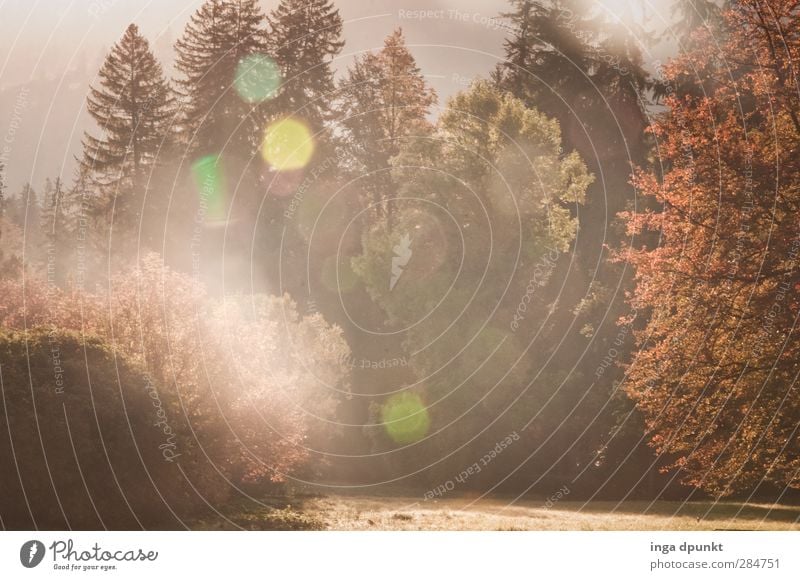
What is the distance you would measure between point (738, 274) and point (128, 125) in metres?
23.7

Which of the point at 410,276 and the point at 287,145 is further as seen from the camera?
the point at 410,276

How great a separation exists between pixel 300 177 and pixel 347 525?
21.1m

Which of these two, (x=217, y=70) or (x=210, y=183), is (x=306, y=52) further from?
(x=210, y=183)

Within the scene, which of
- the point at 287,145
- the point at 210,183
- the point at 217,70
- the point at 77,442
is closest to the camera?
the point at 77,442

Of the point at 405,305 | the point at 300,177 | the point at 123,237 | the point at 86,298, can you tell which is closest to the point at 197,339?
the point at 86,298

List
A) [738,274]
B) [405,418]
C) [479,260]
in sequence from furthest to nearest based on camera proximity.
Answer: [479,260] < [405,418] < [738,274]

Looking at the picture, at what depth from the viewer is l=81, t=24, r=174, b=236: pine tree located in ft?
108

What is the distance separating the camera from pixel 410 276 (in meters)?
46.4

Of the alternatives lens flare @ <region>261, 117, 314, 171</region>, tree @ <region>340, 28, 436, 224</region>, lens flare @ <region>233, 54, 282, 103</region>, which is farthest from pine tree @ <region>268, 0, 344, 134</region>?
tree @ <region>340, 28, 436, 224</region>

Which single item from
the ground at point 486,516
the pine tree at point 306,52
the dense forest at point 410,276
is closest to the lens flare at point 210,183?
the dense forest at point 410,276

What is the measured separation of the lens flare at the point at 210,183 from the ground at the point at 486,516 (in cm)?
1422

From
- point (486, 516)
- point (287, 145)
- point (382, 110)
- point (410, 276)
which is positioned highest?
point (382, 110)

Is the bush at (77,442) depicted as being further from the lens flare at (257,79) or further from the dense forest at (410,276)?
the lens flare at (257,79)

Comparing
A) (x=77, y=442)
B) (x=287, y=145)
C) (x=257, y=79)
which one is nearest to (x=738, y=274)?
(x=77, y=442)
